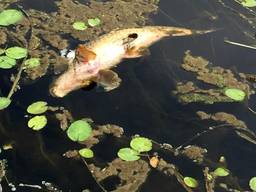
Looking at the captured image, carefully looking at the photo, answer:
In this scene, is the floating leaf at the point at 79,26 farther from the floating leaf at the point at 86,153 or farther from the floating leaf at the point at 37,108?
the floating leaf at the point at 86,153

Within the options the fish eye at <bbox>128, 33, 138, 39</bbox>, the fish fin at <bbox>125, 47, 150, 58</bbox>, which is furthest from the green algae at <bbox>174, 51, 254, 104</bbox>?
the fish eye at <bbox>128, 33, 138, 39</bbox>

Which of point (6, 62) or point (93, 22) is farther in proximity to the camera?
point (93, 22)

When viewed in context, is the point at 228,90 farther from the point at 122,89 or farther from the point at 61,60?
the point at 61,60

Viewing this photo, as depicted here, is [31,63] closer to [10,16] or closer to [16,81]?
[16,81]

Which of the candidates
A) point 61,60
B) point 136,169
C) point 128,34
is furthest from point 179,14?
point 136,169

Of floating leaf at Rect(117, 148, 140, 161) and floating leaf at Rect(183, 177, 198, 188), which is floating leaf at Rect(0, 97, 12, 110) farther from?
floating leaf at Rect(183, 177, 198, 188)

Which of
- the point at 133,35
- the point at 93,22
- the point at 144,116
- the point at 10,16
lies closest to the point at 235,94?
the point at 144,116

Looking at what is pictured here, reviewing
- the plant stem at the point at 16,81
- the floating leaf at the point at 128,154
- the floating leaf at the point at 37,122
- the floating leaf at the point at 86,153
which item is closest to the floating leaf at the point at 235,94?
the floating leaf at the point at 128,154
